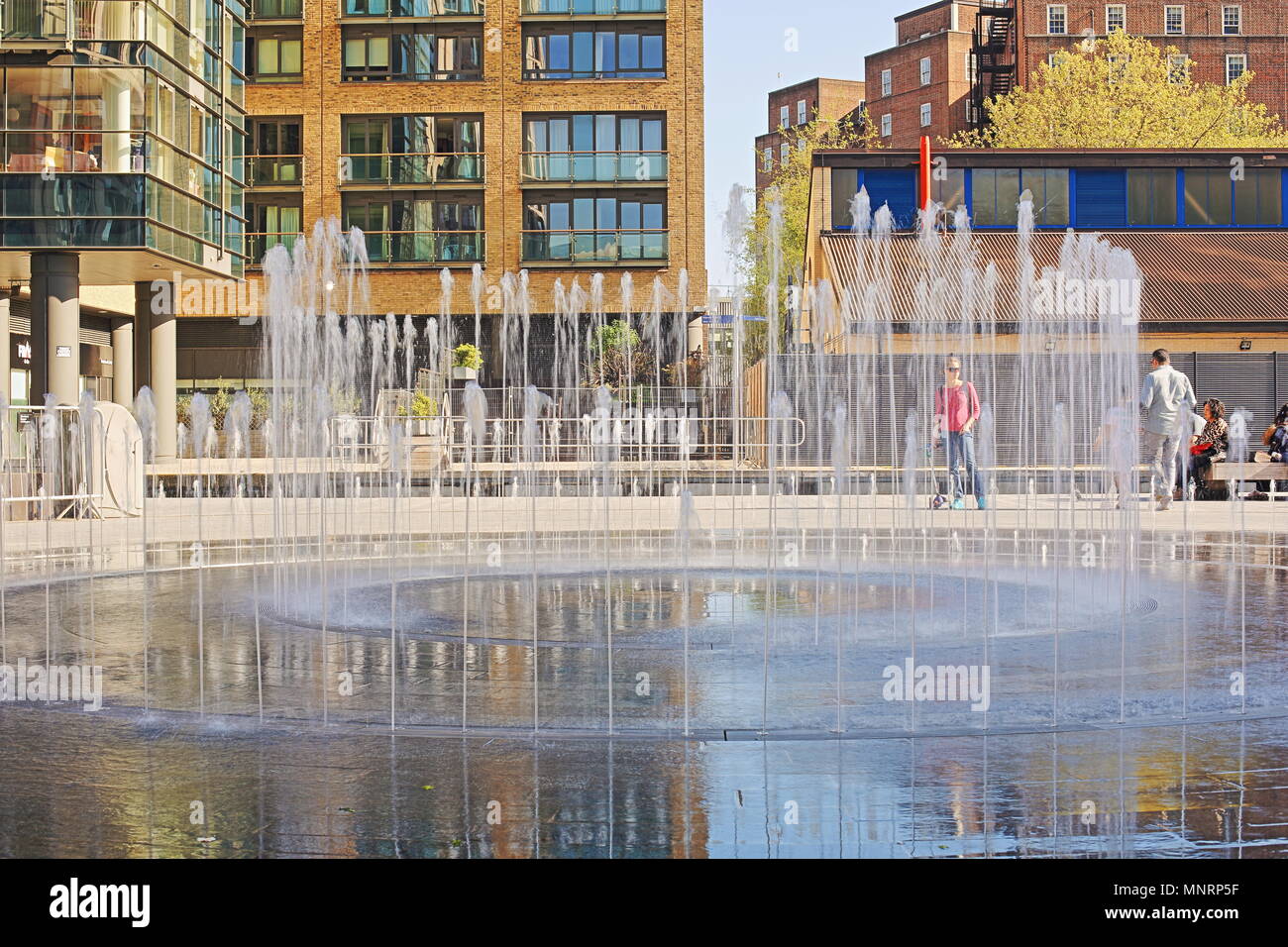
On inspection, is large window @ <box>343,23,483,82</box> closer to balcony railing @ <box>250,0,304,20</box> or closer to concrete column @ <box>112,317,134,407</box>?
balcony railing @ <box>250,0,304,20</box>

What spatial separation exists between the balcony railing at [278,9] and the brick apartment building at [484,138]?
0.08m

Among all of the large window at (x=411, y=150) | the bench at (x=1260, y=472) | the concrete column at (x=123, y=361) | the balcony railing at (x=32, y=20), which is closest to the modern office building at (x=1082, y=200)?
the large window at (x=411, y=150)

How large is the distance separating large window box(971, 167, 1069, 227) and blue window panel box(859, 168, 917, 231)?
64.9 inches

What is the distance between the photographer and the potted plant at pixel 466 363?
44.2 meters

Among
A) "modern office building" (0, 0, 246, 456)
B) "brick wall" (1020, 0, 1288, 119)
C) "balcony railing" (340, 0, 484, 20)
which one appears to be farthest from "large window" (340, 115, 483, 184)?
"brick wall" (1020, 0, 1288, 119)

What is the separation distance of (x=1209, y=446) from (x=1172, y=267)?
553 inches

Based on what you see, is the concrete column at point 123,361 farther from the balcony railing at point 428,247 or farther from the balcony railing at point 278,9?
the balcony railing at point 278,9

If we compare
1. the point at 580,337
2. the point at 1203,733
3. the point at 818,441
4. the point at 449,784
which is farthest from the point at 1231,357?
the point at 449,784

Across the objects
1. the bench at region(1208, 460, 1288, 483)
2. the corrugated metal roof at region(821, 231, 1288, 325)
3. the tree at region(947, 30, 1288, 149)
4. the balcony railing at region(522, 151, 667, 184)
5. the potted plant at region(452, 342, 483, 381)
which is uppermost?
the tree at region(947, 30, 1288, 149)

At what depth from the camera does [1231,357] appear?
32.9m

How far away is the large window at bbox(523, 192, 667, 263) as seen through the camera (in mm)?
48688

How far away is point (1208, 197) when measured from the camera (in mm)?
38250

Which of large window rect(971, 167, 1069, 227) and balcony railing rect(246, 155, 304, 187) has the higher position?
balcony railing rect(246, 155, 304, 187)
